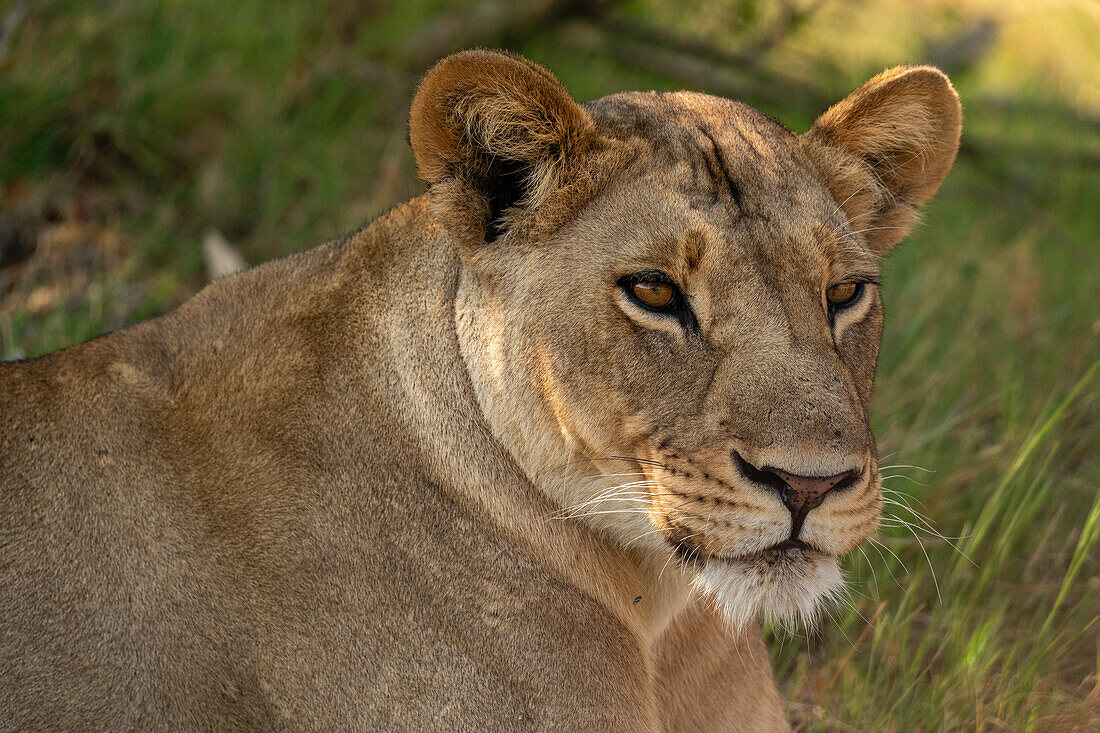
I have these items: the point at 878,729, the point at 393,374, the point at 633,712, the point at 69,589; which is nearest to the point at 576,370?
the point at 393,374

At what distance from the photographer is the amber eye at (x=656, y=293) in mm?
2428

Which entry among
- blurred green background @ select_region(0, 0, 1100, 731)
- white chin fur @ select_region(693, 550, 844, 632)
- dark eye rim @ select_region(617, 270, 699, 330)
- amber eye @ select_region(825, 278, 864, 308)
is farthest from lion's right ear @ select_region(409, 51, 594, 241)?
blurred green background @ select_region(0, 0, 1100, 731)

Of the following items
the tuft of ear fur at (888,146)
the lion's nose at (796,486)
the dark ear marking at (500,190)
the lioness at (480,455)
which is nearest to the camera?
the lion's nose at (796,486)

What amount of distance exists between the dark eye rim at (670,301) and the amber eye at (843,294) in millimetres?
374

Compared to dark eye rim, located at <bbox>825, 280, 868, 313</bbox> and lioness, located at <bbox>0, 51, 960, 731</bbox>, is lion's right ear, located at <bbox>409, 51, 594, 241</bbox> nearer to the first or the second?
lioness, located at <bbox>0, 51, 960, 731</bbox>

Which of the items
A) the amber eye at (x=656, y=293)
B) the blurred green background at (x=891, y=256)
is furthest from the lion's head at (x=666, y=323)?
the blurred green background at (x=891, y=256)

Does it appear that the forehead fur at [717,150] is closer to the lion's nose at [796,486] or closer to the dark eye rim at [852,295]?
the dark eye rim at [852,295]

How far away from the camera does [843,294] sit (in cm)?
263

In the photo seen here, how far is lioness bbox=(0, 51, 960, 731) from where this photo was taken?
2.33 meters

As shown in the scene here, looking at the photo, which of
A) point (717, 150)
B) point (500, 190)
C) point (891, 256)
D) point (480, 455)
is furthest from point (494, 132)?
point (891, 256)

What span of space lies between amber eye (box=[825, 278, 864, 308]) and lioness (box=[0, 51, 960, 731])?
12 millimetres

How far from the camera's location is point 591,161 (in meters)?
2.54

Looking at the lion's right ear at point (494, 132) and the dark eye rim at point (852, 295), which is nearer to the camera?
the lion's right ear at point (494, 132)

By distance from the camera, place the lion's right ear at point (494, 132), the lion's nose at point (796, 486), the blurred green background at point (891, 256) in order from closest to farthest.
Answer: the lion's nose at point (796, 486) → the lion's right ear at point (494, 132) → the blurred green background at point (891, 256)
